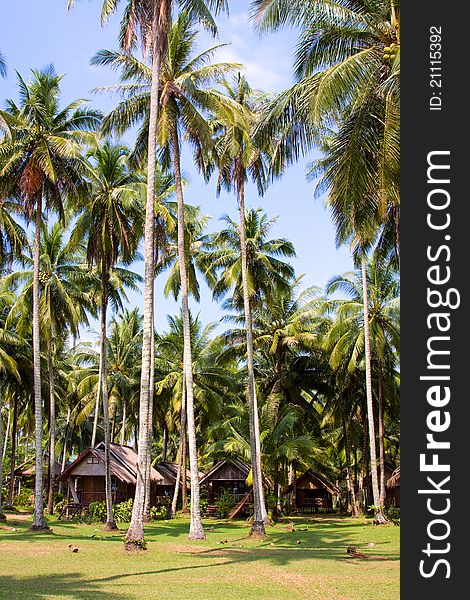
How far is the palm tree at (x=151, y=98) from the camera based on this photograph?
1803cm

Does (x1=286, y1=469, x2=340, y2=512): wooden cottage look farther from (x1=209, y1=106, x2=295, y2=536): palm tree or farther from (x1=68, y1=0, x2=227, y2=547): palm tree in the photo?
(x1=68, y1=0, x2=227, y2=547): palm tree

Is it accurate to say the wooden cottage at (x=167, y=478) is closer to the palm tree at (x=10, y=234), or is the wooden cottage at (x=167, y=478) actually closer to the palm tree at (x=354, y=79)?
the palm tree at (x=10, y=234)

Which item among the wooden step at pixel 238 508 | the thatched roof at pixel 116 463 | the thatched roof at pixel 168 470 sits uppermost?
the thatched roof at pixel 116 463

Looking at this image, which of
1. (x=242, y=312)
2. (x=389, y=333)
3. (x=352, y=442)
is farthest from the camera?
(x=352, y=442)

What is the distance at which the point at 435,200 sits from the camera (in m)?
6.35

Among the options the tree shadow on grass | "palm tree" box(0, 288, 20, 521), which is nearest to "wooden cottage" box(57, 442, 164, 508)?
"palm tree" box(0, 288, 20, 521)

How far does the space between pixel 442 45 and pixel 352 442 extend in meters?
38.7

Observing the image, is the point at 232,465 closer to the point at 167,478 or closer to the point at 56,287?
the point at 167,478

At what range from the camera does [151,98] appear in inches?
751

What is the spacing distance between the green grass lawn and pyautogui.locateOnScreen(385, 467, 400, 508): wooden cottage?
16.9 meters

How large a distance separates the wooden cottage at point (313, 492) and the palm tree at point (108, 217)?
2007 cm

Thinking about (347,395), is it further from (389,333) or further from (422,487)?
(422,487)

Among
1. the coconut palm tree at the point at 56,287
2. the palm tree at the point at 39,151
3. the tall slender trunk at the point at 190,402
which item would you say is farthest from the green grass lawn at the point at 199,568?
the coconut palm tree at the point at 56,287

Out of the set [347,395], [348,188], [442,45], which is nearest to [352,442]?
[347,395]
